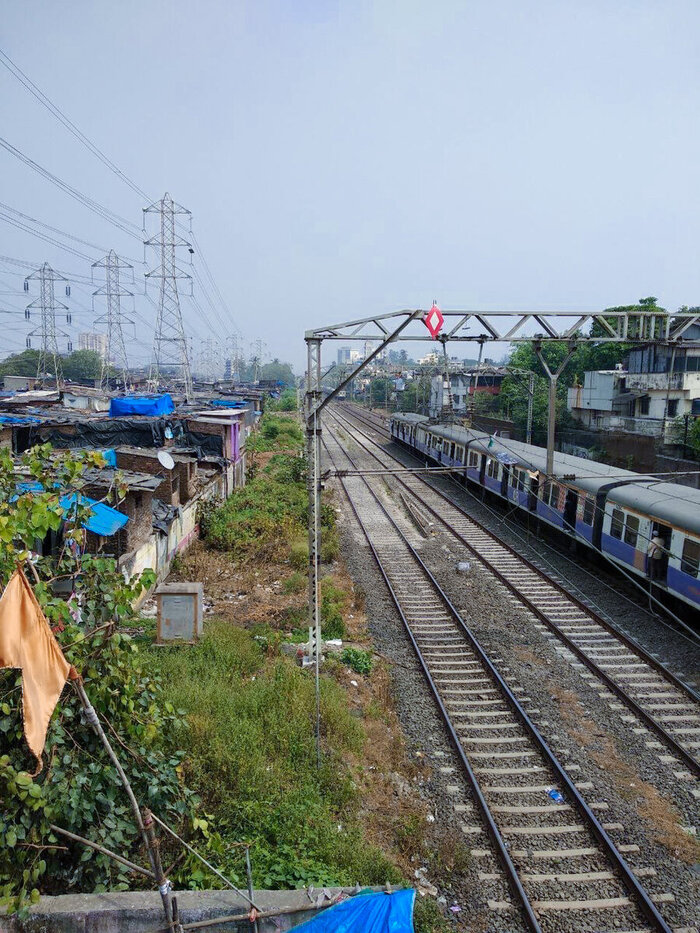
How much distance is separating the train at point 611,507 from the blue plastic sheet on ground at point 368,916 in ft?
26.1

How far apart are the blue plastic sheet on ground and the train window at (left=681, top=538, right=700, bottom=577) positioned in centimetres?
885

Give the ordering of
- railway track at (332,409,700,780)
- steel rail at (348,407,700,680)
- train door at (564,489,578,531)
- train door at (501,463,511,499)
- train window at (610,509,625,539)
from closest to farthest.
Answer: railway track at (332,409,700,780) < steel rail at (348,407,700,680) < train window at (610,509,625,539) < train door at (564,489,578,531) < train door at (501,463,511,499)

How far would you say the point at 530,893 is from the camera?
6129 millimetres

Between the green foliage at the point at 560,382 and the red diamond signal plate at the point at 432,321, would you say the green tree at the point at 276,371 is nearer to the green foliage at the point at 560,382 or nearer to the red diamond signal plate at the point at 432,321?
the green foliage at the point at 560,382

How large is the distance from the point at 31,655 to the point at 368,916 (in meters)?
3.10

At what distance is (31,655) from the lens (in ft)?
12.9

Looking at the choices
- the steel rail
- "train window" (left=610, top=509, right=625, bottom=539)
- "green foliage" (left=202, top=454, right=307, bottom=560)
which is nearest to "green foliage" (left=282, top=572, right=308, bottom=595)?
"green foliage" (left=202, top=454, right=307, bottom=560)

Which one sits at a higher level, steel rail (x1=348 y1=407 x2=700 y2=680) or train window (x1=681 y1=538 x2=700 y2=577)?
train window (x1=681 y1=538 x2=700 y2=577)

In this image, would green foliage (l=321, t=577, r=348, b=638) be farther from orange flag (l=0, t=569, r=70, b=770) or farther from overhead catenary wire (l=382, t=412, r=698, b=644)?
orange flag (l=0, t=569, r=70, b=770)

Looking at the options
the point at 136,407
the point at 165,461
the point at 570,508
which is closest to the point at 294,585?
the point at 165,461

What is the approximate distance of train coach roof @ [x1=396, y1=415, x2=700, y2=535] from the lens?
41.6ft

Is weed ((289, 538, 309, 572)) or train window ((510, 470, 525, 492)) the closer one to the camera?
weed ((289, 538, 309, 572))

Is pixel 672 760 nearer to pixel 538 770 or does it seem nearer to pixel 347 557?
pixel 538 770

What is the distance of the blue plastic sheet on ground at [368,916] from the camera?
4805mm
